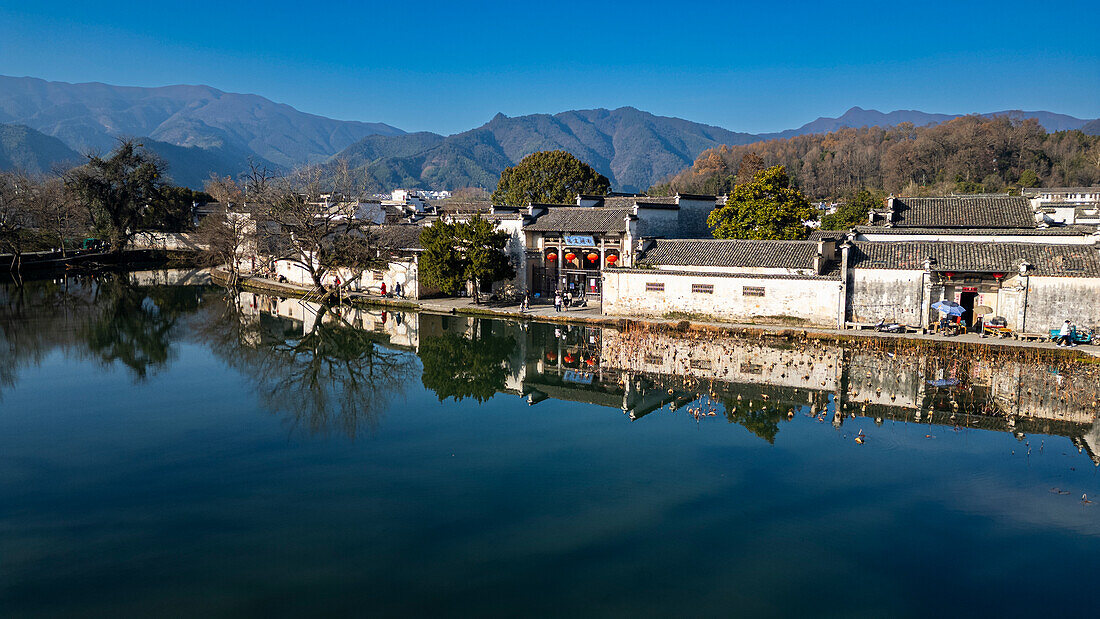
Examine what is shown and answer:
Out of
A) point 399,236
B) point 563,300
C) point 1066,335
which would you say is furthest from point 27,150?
point 1066,335

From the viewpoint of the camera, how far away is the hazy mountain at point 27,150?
175375mm

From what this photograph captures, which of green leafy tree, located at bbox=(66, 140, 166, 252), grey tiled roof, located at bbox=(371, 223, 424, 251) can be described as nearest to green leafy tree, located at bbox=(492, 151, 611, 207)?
grey tiled roof, located at bbox=(371, 223, 424, 251)

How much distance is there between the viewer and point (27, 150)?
596 ft

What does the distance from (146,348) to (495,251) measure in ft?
44.1

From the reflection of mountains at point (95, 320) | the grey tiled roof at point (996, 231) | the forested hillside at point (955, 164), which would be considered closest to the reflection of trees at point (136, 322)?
the reflection of mountains at point (95, 320)

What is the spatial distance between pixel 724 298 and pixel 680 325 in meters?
1.88

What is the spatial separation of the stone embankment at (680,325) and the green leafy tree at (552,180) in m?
21.1

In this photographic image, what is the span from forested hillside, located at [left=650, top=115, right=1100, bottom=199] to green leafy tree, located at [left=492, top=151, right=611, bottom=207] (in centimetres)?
3231

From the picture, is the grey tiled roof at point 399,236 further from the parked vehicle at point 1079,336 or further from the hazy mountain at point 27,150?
the hazy mountain at point 27,150

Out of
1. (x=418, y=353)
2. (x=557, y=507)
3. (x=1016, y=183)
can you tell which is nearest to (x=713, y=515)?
(x=557, y=507)

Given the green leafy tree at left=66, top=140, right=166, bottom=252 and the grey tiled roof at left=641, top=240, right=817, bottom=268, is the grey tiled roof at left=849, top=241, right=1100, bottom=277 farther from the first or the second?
the green leafy tree at left=66, top=140, right=166, bottom=252

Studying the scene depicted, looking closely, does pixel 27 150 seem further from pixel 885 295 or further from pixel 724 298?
pixel 885 295

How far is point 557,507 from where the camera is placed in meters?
9.97

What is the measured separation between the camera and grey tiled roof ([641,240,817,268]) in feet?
78.0
